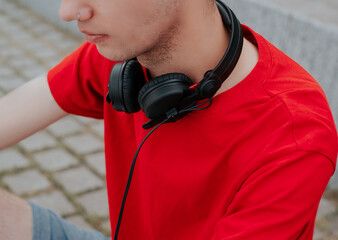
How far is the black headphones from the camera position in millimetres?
1291

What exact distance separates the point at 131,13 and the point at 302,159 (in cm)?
59

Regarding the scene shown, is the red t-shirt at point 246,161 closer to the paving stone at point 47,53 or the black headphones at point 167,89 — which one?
the black headphones at point 167,89

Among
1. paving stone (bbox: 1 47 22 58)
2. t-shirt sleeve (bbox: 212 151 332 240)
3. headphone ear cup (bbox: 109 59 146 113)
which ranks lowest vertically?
paving stone (bbox: 1 47 22 58)

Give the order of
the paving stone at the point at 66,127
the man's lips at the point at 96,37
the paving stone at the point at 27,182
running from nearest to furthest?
1. the man's lips at the point at 96,37
2. the paving stone at the point at 27,182
3. the paving stone at the point at 66,127

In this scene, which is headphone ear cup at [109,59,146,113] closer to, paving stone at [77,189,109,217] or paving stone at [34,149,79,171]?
paving stone at [77,189,109,217]

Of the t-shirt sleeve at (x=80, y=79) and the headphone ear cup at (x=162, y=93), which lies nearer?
the headphone ear cup at (x=162, y=93)

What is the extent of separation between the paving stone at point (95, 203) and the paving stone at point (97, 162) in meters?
0.21

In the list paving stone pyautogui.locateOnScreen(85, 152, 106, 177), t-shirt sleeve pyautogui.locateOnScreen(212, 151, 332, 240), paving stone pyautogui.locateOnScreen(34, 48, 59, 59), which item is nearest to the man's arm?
t-shirt sleeve pyautogui.locateOnScreen(212, 151, 332, 240)

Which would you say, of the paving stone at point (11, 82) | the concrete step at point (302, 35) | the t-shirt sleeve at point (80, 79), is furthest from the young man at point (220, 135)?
the paving stone at point (11, 82)

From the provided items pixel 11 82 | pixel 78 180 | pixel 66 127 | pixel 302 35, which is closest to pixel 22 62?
pixel 11 82

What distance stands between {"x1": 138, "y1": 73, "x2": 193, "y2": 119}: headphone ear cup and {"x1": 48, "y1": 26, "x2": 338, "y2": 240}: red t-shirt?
0.34 feet

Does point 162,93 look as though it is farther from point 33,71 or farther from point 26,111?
point 33,71

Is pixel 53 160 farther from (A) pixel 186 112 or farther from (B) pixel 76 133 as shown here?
(A) pixel 186 112

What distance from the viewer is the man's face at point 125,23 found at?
4.23 ft
